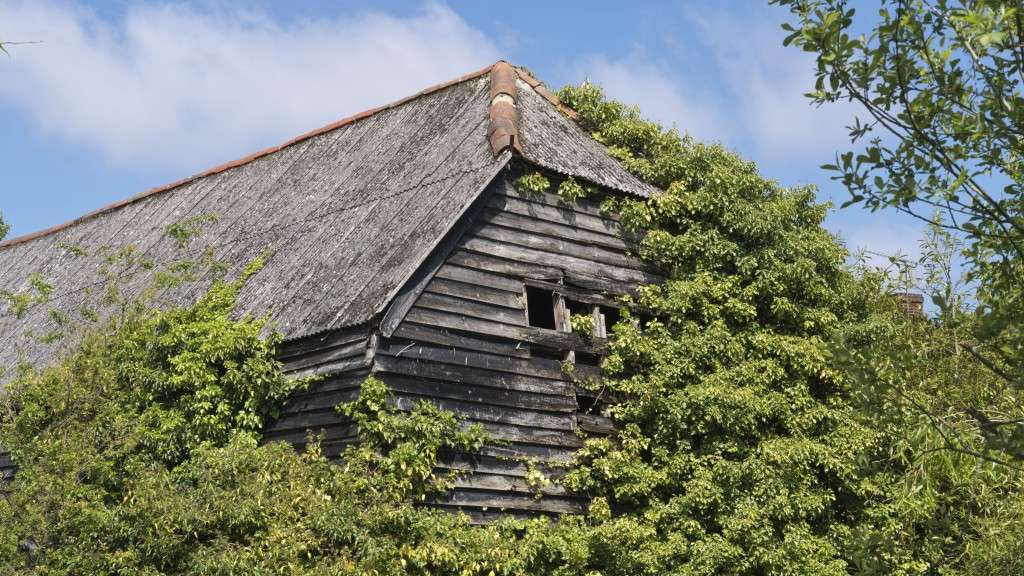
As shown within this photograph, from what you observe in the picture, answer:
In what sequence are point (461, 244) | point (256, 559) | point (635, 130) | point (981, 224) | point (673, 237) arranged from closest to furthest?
1. point (981, 224)
2. point (256, 559)
3. point (461, 244)
4. point (673, 237)
5. point (635, 130)

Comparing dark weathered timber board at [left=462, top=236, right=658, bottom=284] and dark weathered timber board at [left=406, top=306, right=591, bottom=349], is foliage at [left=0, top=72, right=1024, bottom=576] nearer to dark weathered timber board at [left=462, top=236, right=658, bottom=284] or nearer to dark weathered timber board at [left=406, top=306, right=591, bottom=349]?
dark weathered timber board at [left=462, top=236, right=658, bottom=284]

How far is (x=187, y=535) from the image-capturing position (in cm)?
1161

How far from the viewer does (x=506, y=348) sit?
13820 mm

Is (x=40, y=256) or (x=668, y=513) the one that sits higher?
(x=40, y=256)

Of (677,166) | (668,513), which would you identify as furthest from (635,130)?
(668,513)

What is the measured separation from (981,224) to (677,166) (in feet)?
31.0

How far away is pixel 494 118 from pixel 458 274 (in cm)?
308

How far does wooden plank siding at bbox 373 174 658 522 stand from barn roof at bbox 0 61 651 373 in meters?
0.57

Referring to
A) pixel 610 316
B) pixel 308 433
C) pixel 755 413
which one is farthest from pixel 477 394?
pixel 755 413

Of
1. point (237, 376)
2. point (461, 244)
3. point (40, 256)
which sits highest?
point (40, 256)

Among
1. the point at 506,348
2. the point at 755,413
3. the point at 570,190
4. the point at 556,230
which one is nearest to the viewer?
the point at 506,348

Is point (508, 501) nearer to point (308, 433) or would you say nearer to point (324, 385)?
point (308, 433)

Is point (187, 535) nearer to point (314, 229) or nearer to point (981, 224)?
point (314, 229)

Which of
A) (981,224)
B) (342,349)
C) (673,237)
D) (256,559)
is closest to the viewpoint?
(981,224)
